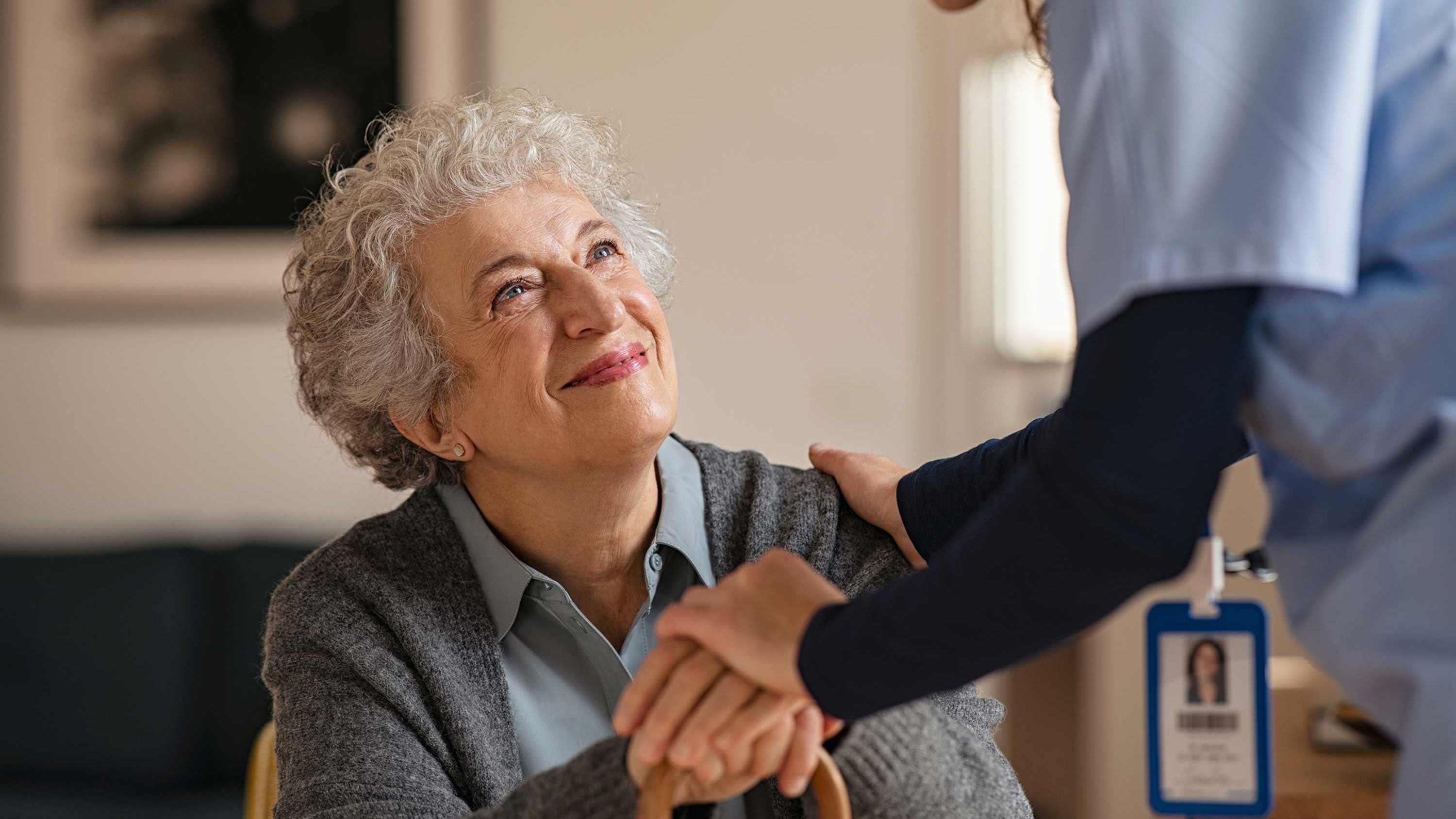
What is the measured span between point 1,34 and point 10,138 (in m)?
0.26

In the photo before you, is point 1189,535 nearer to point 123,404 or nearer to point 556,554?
point 556,554

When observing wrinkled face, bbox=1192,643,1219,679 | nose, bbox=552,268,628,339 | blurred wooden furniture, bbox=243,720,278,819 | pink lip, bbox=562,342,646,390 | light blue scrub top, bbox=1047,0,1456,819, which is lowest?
blurred wooden furniture, bbox=243,720,278,819

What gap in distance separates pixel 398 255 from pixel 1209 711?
0.98m

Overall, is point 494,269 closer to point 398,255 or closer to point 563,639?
point 398,255

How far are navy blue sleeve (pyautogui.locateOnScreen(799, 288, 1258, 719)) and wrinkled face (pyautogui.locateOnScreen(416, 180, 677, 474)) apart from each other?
2.09 feet

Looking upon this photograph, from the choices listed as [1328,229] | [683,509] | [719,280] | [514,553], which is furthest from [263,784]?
[719,280]

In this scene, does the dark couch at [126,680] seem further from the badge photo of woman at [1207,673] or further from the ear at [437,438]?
the badge photo of woman at [1207,673]

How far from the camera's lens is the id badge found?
3.86 feet

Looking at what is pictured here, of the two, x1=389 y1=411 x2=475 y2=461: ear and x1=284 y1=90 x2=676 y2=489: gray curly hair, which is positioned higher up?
x1=284 y1=90 x2=676 y2=489: gray curly hair

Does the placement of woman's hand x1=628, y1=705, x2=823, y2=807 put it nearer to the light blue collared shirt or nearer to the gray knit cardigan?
the gray knit cardigan

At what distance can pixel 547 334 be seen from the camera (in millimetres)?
1429

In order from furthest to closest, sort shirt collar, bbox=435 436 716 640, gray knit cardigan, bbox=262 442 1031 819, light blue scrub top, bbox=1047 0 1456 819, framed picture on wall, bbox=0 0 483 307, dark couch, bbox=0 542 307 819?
framed picture on wall, bbox=0 0 483 307, dark couch, bbox=0 542 307 819, shirt collar, bbox=435 436 716 640, gray knit cardigan, bbox=262 442 1031 819, light blue scrub top, bbox=1047 0 1456 819

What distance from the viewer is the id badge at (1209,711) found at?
1176 millimetres

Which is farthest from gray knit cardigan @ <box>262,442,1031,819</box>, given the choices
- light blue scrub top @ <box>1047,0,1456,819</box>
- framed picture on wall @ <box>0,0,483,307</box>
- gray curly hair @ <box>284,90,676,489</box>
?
framed picture on wall @ <box>0,0,483,307</box>
